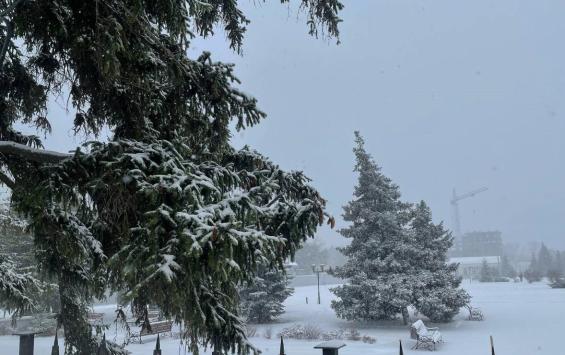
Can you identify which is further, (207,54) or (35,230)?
(207,54)

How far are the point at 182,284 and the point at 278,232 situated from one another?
4.68 ft

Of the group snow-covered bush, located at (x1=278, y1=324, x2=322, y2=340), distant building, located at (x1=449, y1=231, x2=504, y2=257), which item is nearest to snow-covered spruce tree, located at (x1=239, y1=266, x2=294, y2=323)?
snow-covered bush, located at (x1=278, y1=324, x2=322, y2=340)

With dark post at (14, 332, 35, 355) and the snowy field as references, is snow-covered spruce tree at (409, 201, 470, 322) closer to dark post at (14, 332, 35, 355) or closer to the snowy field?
the snowy field

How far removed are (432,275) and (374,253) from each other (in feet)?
9.45

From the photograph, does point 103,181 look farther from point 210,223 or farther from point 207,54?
point 207,54

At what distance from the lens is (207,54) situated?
5.58 meters

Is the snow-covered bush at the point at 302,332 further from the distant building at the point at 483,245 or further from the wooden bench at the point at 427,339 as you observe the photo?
the distant building at the point at 483,245

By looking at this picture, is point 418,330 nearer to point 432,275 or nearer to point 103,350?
point 432,275

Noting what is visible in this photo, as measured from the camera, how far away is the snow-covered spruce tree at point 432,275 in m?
21.4

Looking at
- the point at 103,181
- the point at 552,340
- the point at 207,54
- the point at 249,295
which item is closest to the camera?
the point at 103,181

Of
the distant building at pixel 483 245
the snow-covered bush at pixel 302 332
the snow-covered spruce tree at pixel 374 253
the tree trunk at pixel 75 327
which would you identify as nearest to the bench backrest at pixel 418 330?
the snow-covered spruce tree at pixel 374 253

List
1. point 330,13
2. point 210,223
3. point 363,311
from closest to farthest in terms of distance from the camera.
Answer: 1. point 210,223
2. point 330,13
3. point 363,311

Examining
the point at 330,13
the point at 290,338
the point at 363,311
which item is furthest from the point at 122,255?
the point at 363,311

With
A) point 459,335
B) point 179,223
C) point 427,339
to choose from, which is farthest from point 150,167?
point 459,335
